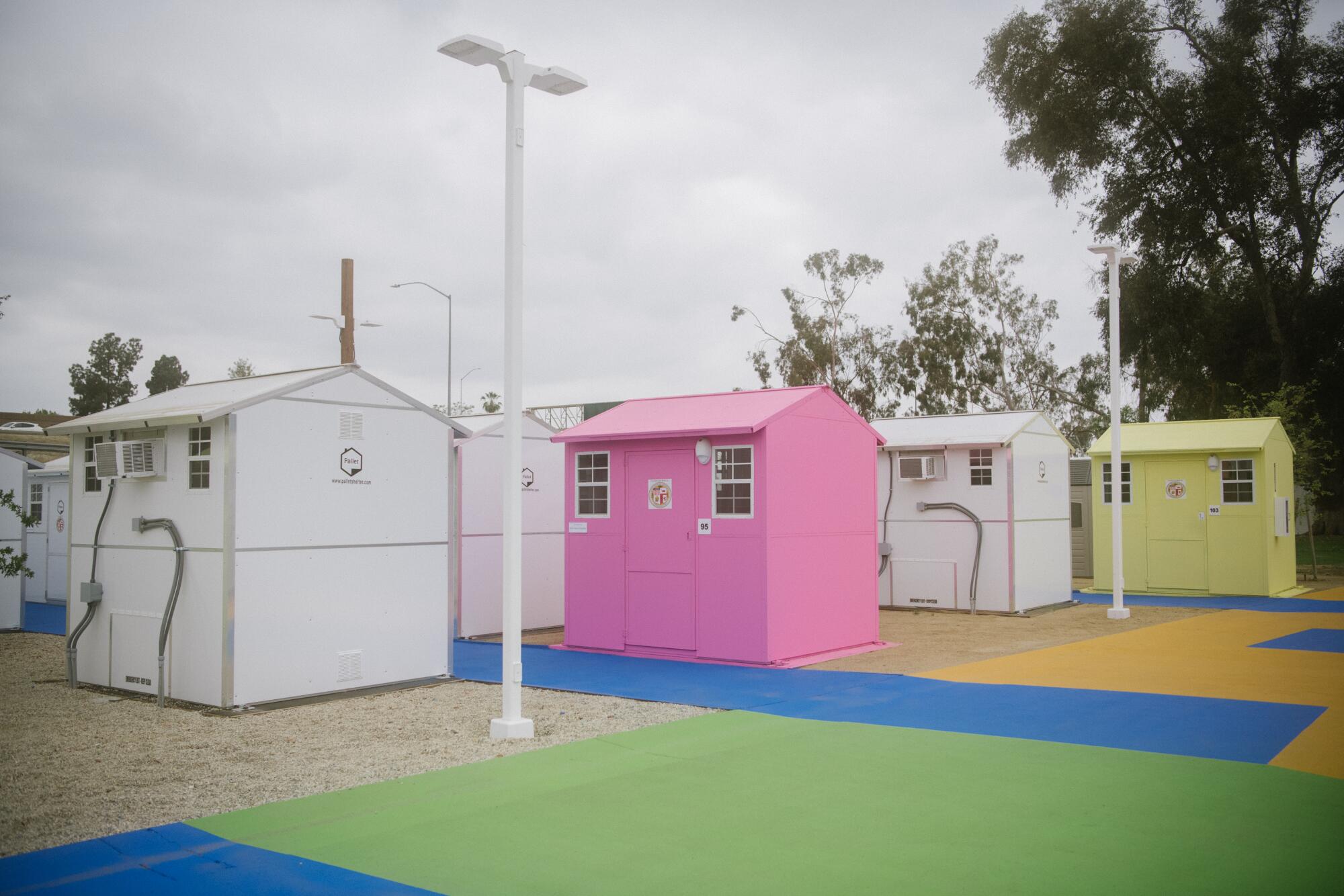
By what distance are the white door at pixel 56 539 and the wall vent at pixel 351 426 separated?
1149 cm

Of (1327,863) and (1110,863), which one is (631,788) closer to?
(1110,863)

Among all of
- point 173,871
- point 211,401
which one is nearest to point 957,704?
point 173,871

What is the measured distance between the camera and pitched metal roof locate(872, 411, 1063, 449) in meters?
17.5

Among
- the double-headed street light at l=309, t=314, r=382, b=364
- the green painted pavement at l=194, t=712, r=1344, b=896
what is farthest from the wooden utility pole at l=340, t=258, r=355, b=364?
the green painted pavement at l=194, t=712, r=1344, b=896

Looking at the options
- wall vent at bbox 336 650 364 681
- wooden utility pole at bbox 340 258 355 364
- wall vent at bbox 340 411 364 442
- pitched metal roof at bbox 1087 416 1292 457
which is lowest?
wall vent at bbox 336 650 364 681

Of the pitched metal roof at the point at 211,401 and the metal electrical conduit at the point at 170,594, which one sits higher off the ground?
the pitched metal roof at the point at 211,401

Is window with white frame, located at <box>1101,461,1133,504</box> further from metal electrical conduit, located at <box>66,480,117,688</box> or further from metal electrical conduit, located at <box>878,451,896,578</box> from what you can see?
metal electrical conduit, located at <box>66,480,117,688</box>

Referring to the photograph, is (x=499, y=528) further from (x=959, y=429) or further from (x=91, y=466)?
(x=959, y=429)

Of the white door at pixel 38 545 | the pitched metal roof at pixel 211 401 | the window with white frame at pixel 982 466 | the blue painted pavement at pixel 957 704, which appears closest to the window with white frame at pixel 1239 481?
the window with white frame at pixel 982 466

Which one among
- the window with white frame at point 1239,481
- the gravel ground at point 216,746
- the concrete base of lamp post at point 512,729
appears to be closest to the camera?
the gravel ground at point 216,746

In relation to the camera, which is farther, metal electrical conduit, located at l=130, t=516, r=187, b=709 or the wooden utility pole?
the wooden utility pole

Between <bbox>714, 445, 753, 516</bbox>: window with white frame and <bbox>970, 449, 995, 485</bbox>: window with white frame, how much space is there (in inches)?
278

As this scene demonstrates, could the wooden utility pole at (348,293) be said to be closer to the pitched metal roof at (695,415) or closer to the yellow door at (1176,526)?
the pitched metal roof at (695,415)

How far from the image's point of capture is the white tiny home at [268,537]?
29.8 feet
